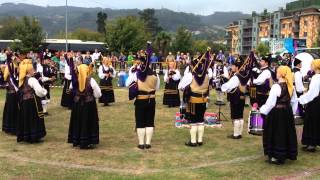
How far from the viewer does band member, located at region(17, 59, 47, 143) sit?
898 centimetres

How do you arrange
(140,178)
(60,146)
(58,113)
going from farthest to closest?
(58,113) < (60,146) < (140,178)

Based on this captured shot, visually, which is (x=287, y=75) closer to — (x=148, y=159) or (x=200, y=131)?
(x=200, y=131)

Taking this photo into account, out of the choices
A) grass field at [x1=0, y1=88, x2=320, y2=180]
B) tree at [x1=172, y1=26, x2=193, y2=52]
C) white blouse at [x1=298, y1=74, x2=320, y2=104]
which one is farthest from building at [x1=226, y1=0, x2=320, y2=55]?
white blouse at [x1=298, y1=74, x2=320, y2=104]

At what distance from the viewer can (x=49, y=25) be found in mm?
193000

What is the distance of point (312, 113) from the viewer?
872cm

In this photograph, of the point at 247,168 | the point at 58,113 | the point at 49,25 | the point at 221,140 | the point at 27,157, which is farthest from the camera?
the point at 49,25

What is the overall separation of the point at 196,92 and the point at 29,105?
3.38m

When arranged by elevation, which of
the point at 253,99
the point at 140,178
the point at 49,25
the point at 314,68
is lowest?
the point at 140,178

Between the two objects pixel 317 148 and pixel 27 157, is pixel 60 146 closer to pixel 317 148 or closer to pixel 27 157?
pixel 27 157

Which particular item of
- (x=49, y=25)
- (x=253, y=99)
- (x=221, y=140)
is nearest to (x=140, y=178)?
(x=221, y=140)

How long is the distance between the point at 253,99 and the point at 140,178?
6.07m

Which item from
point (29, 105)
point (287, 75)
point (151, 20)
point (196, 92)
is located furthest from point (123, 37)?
point (151, 20)

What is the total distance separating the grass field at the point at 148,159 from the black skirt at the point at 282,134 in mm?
248

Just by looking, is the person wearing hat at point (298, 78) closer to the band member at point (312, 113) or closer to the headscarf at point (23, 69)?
the band member at point (312, 113)
